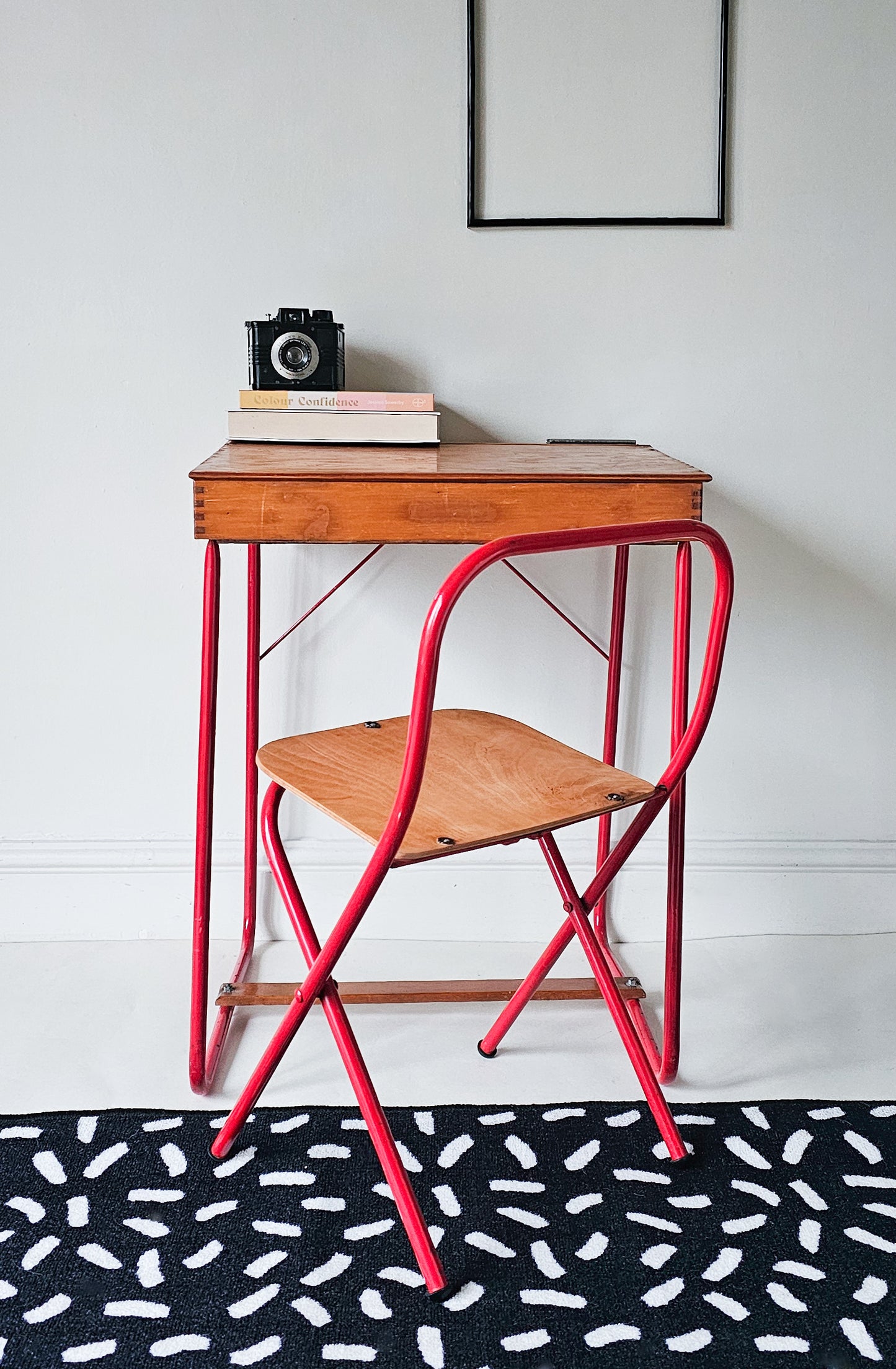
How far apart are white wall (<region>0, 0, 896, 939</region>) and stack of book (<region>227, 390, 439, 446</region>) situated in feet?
0.95

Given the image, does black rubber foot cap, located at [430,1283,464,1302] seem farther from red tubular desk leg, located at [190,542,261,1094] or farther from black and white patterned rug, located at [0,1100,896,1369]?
red tubular desk leg, located at [190,542,261,1094]

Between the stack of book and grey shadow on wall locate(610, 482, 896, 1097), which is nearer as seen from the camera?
the stack of book

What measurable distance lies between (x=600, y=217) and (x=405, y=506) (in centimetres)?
76

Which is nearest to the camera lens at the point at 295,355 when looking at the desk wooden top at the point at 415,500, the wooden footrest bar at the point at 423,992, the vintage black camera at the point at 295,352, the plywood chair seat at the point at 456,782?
the vintage black camera at the point at 295,352

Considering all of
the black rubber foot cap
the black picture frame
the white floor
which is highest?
the black picture frame

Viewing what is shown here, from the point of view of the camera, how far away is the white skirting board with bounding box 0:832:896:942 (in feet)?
6.72

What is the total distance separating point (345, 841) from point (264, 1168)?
0.68 meters

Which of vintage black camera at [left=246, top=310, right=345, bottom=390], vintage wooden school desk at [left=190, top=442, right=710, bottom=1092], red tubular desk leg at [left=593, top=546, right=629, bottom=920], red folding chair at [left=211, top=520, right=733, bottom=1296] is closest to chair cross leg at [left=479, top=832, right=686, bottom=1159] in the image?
red folding chair at [left=211, top=520, right=733, bottom=1296]

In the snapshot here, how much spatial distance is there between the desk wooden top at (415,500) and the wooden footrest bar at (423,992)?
2.47 feet

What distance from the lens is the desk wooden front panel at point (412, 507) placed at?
138cm

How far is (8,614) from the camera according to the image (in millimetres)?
1983

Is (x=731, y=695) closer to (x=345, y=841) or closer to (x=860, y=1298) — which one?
(x=345, y=841)

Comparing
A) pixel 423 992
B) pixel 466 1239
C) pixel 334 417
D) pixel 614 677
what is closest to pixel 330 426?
pixel 334 417

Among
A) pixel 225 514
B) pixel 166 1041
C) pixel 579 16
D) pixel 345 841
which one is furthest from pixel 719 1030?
pixel 579 16
